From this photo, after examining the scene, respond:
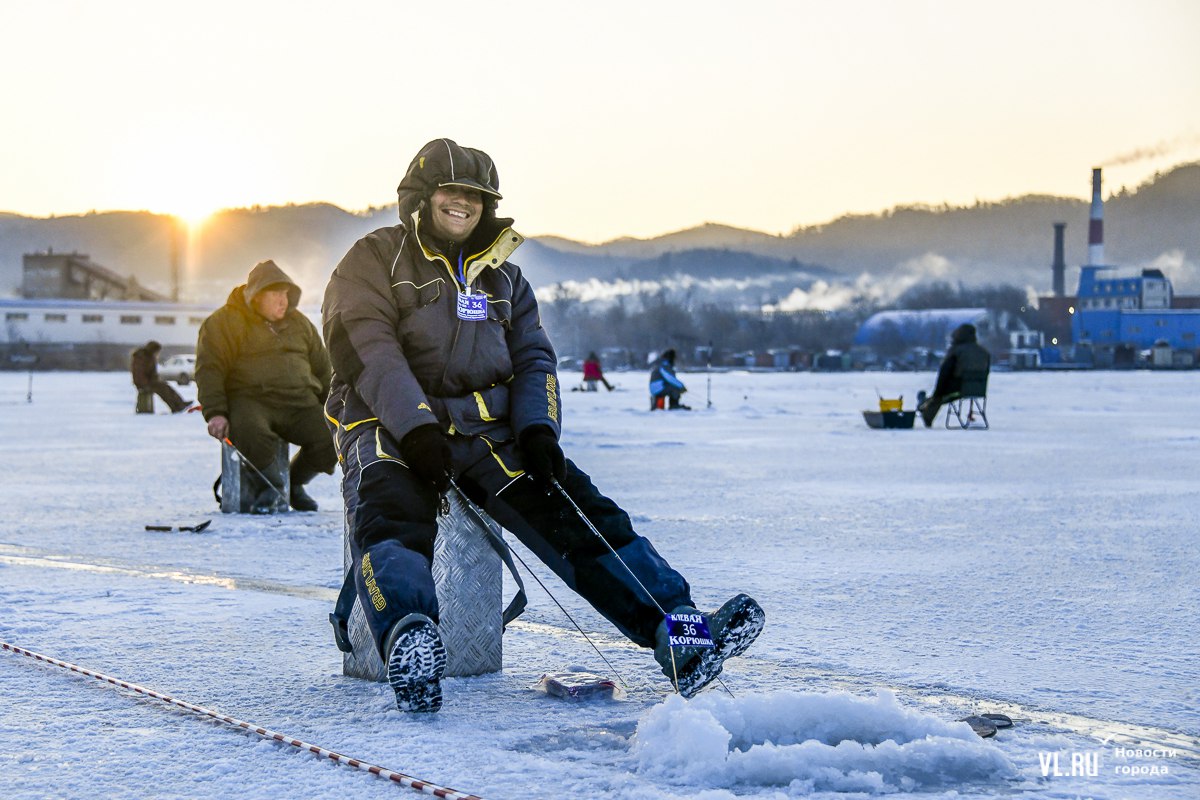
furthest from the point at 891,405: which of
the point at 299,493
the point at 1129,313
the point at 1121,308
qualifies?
the point at 1121,308

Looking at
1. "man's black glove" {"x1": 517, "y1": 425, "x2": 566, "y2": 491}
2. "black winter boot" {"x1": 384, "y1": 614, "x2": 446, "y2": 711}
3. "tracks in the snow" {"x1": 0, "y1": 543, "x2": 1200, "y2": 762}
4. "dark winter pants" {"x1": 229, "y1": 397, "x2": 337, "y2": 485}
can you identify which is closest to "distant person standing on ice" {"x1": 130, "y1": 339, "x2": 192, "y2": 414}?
"dark winter pants" {"x1": 229, "y1": 397, "x2": 337, "y2": 485}

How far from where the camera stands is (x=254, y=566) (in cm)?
660

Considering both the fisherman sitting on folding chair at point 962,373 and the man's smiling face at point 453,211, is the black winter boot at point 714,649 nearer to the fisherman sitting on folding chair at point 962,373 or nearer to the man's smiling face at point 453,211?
the man's smiling face at point 453,211

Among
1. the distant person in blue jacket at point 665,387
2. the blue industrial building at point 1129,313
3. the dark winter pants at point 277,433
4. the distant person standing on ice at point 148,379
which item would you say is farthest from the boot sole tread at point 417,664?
the blue industrial building at point 1129,313

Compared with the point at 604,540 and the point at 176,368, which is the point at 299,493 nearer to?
the point at 604,540

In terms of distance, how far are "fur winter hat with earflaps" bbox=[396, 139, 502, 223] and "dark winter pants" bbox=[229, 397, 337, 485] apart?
475 centimetres

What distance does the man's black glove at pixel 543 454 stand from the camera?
409 centimetres

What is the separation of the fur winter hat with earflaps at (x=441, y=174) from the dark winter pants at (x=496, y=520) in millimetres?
741

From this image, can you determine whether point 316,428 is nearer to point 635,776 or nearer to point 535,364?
point 535,364

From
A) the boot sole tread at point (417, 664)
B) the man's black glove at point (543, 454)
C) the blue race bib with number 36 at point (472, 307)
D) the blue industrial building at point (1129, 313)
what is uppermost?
the blue industrial building at point (1129, 313)

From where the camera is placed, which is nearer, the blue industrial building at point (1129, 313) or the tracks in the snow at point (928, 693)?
the tracks in the snow at point (928, 693)

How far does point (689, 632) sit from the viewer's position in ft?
12.4

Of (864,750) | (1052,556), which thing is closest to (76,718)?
(864,750)

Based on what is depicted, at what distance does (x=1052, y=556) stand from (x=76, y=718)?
485 centimetres
